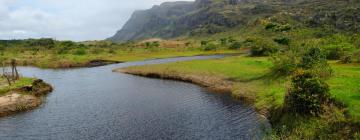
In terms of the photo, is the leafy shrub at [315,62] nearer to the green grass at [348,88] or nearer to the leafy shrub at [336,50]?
the green grass at [348,88]

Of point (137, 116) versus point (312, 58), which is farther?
point (312, 58)

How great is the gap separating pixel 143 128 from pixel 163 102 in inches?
707

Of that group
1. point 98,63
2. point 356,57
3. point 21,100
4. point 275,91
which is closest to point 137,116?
point 275,91

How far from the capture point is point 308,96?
138 feet

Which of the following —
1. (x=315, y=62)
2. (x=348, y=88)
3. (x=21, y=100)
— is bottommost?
(x=21, y=100)

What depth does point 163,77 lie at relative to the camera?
97.9 m

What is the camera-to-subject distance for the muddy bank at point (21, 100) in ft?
205

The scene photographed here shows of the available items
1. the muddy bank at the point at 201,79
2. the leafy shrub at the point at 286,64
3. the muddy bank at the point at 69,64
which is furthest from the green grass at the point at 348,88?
the muddy bank at the point at 69,64

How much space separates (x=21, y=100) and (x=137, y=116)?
78.0 feet

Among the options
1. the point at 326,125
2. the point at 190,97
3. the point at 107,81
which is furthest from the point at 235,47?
Result: the point at 326,125

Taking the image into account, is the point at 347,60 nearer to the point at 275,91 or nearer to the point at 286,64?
the point at 286,64

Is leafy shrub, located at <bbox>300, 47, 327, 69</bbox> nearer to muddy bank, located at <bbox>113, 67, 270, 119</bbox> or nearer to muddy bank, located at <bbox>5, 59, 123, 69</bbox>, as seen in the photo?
muddy bank, located at <bbox>113, 67, 270, 119</bbox>

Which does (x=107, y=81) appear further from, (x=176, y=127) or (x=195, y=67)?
(x=176, y=127)

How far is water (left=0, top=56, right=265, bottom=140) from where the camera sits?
45938mm
